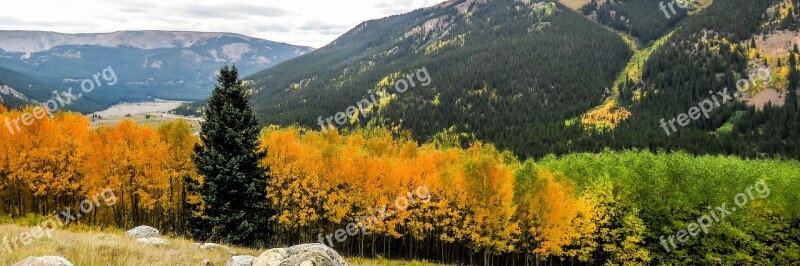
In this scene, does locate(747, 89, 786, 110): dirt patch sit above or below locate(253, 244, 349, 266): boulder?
above

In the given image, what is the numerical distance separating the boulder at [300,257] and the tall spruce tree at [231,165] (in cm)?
2002

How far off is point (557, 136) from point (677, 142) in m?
39.0

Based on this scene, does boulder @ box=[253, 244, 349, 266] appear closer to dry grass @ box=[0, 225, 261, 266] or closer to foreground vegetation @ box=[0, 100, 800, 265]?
dry grass @ box=[0, 225, 261, 266]

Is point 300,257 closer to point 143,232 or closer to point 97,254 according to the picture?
point 97,254

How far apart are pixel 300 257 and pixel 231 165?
21.2m

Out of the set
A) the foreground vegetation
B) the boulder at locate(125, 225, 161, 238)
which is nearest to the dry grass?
the boulder at locate(125, 225, 161, 238)

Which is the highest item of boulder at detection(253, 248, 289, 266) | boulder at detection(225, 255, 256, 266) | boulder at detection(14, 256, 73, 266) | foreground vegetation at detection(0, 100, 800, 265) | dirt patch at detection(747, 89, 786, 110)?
dirt patch at detection(747, 89, 786, 110)

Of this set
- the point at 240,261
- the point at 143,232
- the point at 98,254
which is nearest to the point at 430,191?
the point at 143,232

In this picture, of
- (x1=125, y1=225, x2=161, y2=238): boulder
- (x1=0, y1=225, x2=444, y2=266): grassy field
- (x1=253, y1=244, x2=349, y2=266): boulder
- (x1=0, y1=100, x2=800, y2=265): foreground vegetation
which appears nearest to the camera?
(x1=0, y1=225, x2=444, y2=266): grassy field

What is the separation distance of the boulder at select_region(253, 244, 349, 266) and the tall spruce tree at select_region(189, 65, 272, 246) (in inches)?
788

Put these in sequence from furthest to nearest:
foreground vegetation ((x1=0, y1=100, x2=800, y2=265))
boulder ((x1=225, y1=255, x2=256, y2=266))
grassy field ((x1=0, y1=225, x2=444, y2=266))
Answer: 1. foreground vegetation ((x1=0, y1=100, x2=800, y2=265))
2. boulder ((x1=225, y1=255, x2=256, y2=266))
3. grassy field ((x1=0, y1=225, x2=444, y2=266))

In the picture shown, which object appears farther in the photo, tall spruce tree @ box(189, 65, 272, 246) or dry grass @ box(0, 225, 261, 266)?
tall spruce tree @ box(189, 65, 272, 246)

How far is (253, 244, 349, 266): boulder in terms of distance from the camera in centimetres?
1313

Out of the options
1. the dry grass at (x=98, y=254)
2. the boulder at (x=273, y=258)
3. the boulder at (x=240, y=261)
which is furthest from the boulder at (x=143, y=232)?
the boulder at (x=273, y=258)
